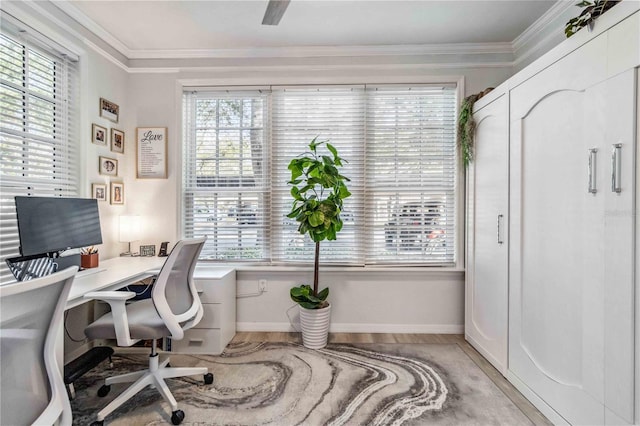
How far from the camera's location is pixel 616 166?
1.31 m

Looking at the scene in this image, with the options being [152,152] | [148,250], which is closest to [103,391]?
[148,250]

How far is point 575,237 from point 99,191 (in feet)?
11.5

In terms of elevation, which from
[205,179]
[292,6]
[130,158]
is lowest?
[205,179]

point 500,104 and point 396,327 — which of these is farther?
point 396,327

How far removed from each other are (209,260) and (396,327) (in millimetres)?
2001

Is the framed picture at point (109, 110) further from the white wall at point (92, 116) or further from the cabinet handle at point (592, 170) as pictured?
the cabinet handle at point (592, 170)

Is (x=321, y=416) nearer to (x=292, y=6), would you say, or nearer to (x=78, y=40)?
(x=292, y=6)

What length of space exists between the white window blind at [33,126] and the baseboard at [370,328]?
189 centimetres

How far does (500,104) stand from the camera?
7.21 feet

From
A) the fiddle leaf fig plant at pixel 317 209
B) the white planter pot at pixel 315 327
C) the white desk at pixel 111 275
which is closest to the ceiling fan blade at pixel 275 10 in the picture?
the fiddle leaf fig plant at pixel 317 209

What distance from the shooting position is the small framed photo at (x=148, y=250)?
2.91 m

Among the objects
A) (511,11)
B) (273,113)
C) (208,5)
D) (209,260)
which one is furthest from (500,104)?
(209,260)

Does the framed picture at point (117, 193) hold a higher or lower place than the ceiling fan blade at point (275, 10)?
lower

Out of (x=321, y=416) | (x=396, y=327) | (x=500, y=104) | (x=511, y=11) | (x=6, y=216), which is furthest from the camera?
(x=396, y=327)
